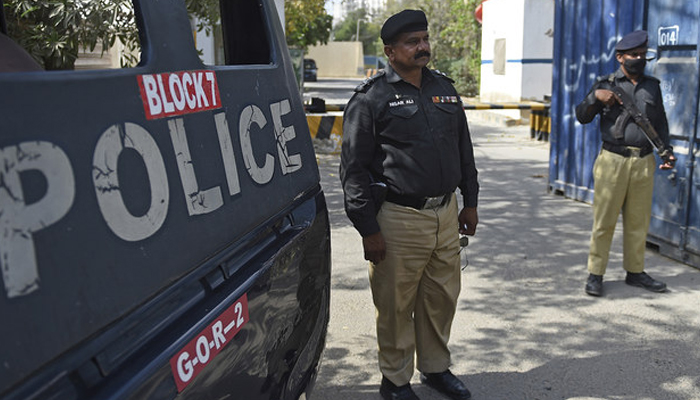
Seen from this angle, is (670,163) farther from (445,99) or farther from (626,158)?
(445,99)

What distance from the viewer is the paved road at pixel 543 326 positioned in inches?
155

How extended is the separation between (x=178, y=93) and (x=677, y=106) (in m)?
5.43

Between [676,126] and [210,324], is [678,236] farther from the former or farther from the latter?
[210,324]

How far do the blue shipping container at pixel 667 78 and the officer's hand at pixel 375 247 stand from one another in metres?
3.53

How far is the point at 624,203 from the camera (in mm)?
5281

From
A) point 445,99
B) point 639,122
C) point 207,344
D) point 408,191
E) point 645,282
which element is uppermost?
point 445,99

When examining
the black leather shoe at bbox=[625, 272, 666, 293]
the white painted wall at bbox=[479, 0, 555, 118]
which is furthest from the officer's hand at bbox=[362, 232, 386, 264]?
the white painted wall at bbox=[479, 0, 555, 118]

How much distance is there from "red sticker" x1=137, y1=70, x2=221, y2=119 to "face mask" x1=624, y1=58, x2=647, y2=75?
3831 millimetres

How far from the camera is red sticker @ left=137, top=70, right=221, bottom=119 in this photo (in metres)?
1.62

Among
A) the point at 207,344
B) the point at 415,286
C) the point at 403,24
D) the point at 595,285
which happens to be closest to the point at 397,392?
the point at 415,286

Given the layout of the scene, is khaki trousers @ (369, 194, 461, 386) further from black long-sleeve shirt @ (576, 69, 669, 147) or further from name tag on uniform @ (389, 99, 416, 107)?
black long-sleeve shirt @ (576, 69, 669, 147)

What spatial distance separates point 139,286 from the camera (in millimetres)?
1466

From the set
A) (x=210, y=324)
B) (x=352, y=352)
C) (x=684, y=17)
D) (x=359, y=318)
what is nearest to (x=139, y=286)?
(x=210, y=324)

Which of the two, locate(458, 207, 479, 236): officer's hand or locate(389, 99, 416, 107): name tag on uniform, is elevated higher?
locate(389, 99, 416, 107): name tag on uniform
